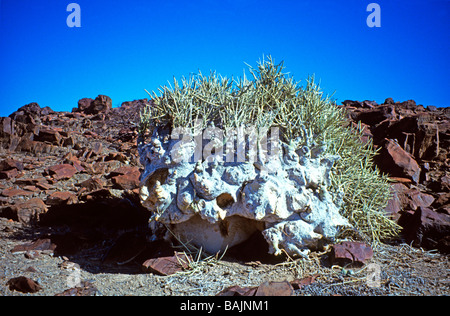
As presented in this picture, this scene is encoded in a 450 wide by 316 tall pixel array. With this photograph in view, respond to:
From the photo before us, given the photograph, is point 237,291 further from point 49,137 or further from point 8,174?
point 49,137

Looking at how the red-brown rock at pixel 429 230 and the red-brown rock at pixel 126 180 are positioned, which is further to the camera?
the red-brown rock at pixel 126 180

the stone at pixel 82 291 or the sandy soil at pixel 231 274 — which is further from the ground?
the sandy soil at pixel 231 274

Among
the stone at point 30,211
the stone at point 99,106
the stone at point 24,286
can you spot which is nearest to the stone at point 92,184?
the stone at point 30,211

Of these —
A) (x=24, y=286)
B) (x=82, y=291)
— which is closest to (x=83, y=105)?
(x=24, y=286)

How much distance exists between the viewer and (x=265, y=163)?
3566 millimetres

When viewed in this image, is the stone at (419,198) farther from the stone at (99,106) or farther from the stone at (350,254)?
the stone at (99,106)

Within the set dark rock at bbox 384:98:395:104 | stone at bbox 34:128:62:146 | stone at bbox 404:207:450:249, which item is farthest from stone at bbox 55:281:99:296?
dark rock at bbox 384:98:395:104

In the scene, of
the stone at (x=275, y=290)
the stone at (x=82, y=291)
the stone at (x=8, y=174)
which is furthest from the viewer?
the stone at (x=8, y=174)

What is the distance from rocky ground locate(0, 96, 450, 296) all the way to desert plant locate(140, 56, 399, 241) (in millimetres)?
534

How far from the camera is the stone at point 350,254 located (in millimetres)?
3500

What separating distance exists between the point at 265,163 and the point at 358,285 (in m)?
1.43

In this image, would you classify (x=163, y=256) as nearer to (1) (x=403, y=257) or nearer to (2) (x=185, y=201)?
(2) (x=185, y=201)

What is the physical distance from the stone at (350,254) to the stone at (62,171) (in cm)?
512

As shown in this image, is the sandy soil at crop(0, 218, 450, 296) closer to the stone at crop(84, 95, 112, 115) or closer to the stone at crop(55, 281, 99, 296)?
the stone at crop(55, 281, 99, 296)
